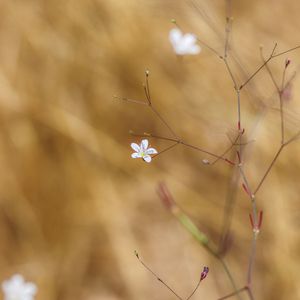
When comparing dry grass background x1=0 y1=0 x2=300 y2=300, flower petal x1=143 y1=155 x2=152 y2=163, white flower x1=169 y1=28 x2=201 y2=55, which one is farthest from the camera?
dry grass background x1=0 y1=0 x2=300 y2=300

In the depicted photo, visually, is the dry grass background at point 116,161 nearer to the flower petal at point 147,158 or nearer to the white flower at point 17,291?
the white flower at point 17,291

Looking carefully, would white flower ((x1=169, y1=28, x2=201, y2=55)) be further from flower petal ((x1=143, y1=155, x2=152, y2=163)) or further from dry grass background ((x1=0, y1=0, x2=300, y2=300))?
dry grass background ((x1=0, y1=0, x2=300, y2=300))

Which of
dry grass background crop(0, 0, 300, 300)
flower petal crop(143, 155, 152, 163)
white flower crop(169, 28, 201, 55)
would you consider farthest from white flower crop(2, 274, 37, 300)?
dry grass background crop(0, 0, 300, 300)

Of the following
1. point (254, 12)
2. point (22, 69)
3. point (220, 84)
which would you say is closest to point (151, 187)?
point (220, 84)

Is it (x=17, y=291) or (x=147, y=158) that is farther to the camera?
(x=17, y=291)

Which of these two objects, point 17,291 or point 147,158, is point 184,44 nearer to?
point 147,158

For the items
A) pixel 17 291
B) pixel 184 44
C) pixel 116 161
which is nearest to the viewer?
pixel 17 291

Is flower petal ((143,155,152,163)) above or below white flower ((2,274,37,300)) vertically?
above

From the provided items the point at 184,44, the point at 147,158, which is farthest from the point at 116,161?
the point at 147,158
